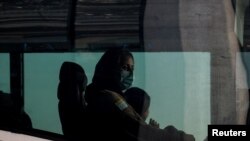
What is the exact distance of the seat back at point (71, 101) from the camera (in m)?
2.72

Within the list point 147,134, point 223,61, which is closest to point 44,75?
point 147,134

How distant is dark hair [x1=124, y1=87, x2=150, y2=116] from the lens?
2.54m

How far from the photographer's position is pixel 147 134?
101 inches

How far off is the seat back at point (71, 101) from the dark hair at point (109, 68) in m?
0.12

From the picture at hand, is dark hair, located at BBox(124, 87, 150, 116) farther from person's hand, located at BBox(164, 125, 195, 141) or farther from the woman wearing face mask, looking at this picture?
person's hand, located at BBox(164, 125, 195, 141)

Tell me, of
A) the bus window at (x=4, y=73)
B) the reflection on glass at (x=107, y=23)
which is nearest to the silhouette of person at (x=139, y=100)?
the reflection on glass at (x=107, y=23)

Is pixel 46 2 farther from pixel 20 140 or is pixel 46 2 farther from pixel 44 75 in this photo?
pixel 20 140

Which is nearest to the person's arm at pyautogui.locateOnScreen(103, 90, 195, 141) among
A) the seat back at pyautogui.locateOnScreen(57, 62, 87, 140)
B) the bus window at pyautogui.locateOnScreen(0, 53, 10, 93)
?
the seat back at pyautogui.locateOnScreen(57, 62, 87, 140)

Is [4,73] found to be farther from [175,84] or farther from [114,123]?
[175,84]

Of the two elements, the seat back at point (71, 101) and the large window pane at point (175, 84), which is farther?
the seat back at point (71, 101)

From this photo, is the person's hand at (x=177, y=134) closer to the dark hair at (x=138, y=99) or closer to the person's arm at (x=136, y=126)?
the person's arm at (x=136, y=126)

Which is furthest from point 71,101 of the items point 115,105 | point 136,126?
point 136,126

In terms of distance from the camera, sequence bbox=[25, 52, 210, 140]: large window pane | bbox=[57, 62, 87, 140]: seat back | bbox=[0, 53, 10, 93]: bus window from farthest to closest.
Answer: bbox=[0, 53, 10, 93]: bus window → bbox=[57, 62, 87, 140]: seat back → bbox=[25, 52, 210, 140]: large window pane

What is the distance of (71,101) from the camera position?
9.11ft
